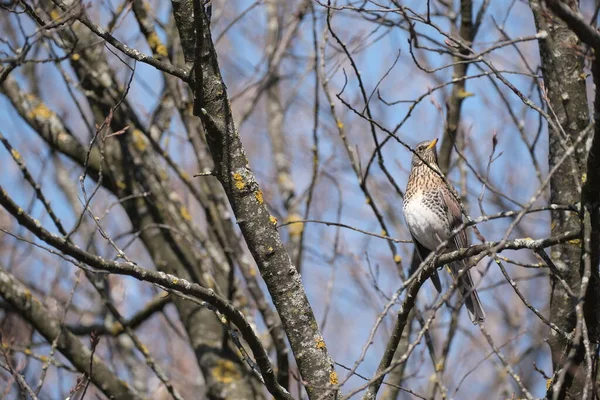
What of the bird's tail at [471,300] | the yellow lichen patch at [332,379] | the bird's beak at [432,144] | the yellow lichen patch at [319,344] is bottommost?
the yellow lichen patch at [332,379]

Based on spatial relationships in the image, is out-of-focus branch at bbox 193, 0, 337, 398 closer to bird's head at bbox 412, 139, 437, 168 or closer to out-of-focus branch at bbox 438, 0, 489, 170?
out-of-focus branch at bbox 438, 0, 489, 170

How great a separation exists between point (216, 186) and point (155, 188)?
0.51 m

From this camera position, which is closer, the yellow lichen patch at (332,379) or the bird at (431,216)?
the yellow lichen patch at (332,379)

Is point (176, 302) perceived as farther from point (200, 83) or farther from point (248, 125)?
point (248, 125)

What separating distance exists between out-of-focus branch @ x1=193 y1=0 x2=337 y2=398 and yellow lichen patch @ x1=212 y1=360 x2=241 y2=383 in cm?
204

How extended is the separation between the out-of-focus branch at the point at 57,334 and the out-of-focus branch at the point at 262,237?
1846 mm

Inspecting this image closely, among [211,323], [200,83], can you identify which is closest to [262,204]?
[200,83]

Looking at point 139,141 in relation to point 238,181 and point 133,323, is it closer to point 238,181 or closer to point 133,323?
point 133,323

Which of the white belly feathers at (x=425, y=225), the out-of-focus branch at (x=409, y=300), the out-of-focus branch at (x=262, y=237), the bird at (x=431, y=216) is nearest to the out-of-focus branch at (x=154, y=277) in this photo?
the out-of-focus branch at (x=262, y=237)

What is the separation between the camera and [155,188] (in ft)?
19.1

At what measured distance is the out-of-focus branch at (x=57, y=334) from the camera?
459 cm

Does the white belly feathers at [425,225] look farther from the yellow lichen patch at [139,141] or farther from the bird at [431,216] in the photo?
the yellow lichen patch at [139,141]

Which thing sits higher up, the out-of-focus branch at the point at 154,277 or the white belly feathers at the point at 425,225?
the white belly feathers at the point at 425,225

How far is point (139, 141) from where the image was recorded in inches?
232
